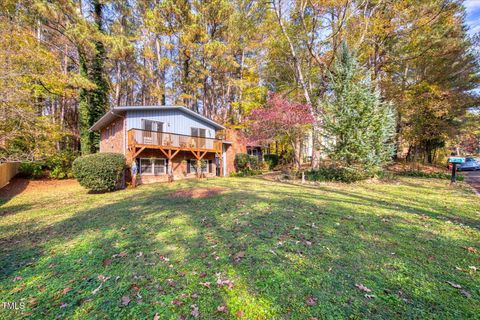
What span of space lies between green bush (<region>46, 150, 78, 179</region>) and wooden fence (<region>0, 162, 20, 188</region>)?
1649 mm

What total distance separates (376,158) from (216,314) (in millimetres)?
11508

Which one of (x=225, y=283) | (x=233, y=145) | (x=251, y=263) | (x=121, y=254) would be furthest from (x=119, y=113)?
(x=225, y=283)

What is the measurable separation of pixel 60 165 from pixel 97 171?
8.18 meters

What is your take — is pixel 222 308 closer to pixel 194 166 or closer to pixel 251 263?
pixel 251 263

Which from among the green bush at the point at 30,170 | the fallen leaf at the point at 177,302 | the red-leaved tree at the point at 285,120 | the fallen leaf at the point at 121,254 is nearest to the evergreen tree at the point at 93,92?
the green bush at the point at 30,170

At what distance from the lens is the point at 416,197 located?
7.52m

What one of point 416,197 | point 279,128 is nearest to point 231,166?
point 279,128

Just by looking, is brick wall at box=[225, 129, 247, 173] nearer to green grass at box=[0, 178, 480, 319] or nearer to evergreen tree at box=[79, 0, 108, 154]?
evergreen tree at box=[79, 0, 108, 154]

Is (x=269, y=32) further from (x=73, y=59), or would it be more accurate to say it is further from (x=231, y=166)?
(x=73, y=59)

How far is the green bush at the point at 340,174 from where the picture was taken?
1100 cm

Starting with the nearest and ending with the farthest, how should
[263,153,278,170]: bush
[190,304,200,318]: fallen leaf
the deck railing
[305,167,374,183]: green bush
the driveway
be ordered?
1. [190,304,200,318]: fallen leaf
2. the driveway
3. [305,167,374,183]: green bush
4. the deck railing
5. [263,153,278,170]: bush

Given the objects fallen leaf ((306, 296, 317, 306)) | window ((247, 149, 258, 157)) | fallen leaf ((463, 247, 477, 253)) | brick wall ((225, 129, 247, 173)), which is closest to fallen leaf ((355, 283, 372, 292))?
fallen leaf ((306, 296, 317, 306))

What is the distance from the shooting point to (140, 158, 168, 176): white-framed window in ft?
45.5

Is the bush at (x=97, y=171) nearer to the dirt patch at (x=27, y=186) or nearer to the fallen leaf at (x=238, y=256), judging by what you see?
the dirt patch at (x=27, y=186)
